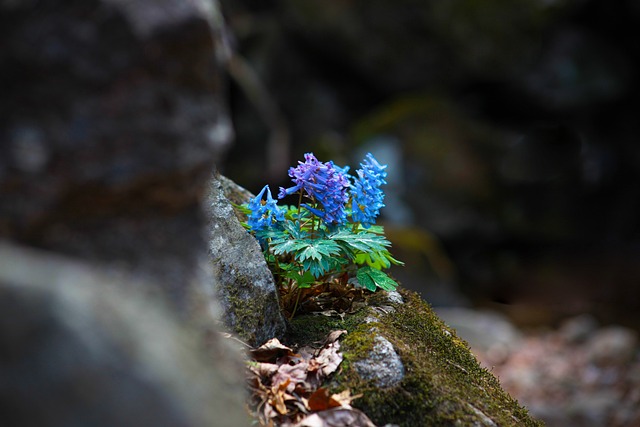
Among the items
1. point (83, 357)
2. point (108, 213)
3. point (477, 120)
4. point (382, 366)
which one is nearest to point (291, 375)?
point (382, 366)

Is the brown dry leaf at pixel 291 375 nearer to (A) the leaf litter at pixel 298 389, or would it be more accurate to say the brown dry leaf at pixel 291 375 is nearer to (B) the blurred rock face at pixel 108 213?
(A) the leaf litter at pixel 298 389

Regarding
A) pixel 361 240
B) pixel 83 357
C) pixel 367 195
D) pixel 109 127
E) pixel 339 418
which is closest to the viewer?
pixel 83 357

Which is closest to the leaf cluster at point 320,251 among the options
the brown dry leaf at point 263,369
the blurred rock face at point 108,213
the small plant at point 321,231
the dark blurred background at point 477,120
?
the small plant at point 321,231

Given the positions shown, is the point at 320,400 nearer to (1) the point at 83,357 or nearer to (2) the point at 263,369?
(2) the point at 263,369

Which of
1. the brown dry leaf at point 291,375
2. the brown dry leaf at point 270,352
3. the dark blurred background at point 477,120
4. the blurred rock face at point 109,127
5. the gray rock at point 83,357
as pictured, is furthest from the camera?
the dark blurred background at point 477,120

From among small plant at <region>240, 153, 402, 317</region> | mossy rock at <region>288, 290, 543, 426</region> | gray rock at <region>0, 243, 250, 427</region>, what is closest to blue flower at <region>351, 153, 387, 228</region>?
small plant at <region>240, 153, 402, 317</region>

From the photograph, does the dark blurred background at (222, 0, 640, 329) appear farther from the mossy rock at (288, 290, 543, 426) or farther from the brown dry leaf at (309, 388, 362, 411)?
the brown dry leaf at (309, 388, 362, 411)

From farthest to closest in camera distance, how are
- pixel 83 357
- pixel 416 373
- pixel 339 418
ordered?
pixel 416 373 < pixel 339 418 < pixel 83 357
